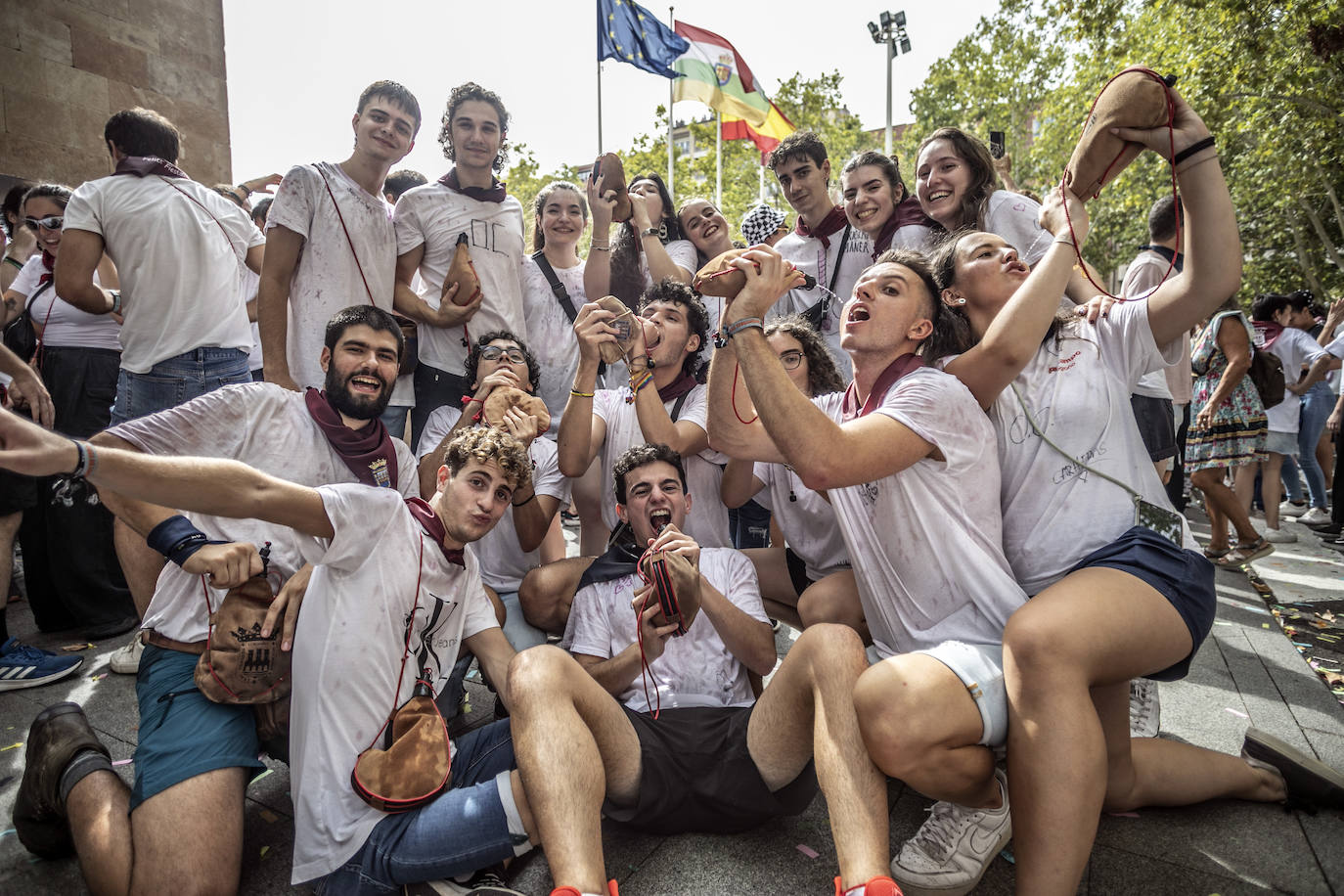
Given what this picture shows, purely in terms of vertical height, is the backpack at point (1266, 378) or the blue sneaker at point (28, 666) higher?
the backpack at point (1266, 378)

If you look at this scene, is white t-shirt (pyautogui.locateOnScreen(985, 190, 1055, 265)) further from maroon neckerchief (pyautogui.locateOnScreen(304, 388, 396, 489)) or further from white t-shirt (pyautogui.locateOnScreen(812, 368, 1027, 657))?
maroon neckerchief (pyautogui.locateOnScreen(304, 388, 396, 489))

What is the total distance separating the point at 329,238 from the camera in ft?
11.7

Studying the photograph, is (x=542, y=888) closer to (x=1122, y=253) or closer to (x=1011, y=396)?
(x=1011, y=396)

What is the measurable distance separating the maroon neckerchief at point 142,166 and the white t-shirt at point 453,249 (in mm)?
1115

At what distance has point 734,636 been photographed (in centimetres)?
255

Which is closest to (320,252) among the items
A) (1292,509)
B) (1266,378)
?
(1266,378)

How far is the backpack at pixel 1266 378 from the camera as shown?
649 centimetres

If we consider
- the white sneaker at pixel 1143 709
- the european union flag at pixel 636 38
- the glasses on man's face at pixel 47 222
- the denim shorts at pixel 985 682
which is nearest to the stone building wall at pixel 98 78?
the glasses on man's face at pixel 47 222

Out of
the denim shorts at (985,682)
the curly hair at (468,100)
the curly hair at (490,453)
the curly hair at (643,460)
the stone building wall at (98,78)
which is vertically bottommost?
the denim shorts at (985,682)

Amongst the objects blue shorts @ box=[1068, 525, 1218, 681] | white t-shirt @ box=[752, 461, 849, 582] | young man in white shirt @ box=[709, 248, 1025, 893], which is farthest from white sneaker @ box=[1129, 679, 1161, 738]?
white t-shirt @ box=[752, 461, 849, 582]

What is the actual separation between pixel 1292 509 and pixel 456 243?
1009cm

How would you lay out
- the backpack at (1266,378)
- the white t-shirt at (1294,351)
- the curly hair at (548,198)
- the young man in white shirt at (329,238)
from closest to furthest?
the young man in white shirt at (329,238), the curly hair at (548,198), the backpack at (1266,378), the white t-shirt at (1294,351)

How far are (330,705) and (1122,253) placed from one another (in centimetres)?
2825

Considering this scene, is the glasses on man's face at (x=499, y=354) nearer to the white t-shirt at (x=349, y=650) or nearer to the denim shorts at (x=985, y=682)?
the white t-shirt at (x=349, y=650)
